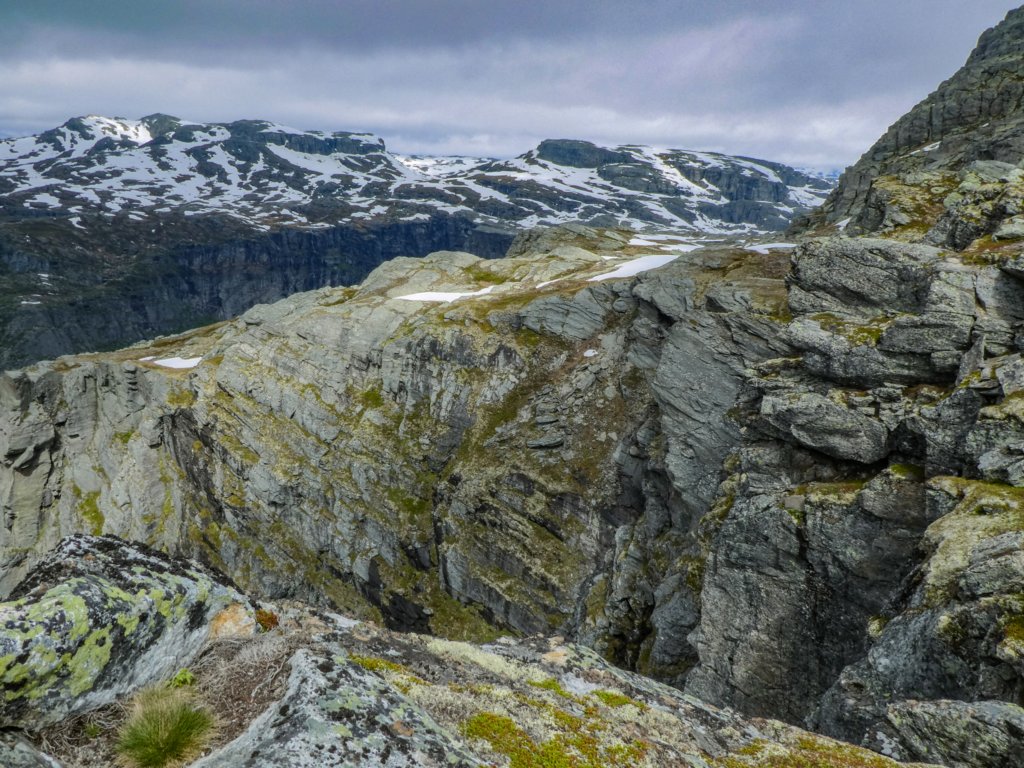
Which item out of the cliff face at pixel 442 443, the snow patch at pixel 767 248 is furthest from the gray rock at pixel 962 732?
the snow patch at pixel 767 248

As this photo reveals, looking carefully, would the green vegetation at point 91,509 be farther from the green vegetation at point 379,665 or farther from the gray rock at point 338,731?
the gray rock at point 338,731

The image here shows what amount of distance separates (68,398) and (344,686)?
3857 inches

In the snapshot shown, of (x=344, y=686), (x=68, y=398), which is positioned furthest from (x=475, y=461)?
(x=68, y=398)

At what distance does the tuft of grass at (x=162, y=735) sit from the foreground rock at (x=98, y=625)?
116cm

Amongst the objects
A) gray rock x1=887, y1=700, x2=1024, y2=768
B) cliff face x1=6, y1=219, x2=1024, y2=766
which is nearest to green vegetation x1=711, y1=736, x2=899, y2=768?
gray rock x1=887, y1=700, x2=1024, y2=768

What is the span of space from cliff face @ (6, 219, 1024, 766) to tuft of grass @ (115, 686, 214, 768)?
13616 mm

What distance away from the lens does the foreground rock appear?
7.62 m

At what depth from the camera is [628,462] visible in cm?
4628

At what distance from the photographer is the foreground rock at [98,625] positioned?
762 cm

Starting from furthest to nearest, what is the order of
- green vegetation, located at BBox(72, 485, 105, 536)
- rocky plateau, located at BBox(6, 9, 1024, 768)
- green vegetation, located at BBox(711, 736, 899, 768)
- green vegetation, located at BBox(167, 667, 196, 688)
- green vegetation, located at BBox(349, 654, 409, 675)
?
green vegetation, located at BBox(72, 485, 105, 536) < green vegetation, located at BBox(349, 654, 409, 675) < green vegetation, located at BBox(711, 736, 899, 768) < rocky plateau, located at BBox(6, 9, 1024, 768) < green vegetation, located at BBox(167, 667, 196, 688)

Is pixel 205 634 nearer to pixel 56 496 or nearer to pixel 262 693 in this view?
pixel 262 693

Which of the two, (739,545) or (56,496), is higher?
(739,545)

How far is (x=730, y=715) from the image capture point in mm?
13164

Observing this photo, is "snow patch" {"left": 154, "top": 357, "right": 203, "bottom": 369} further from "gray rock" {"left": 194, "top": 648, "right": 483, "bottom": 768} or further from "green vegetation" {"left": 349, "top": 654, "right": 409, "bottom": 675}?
"gray rock" {"left": 194, "top": 648, "right": 483, "bottom": 768}
